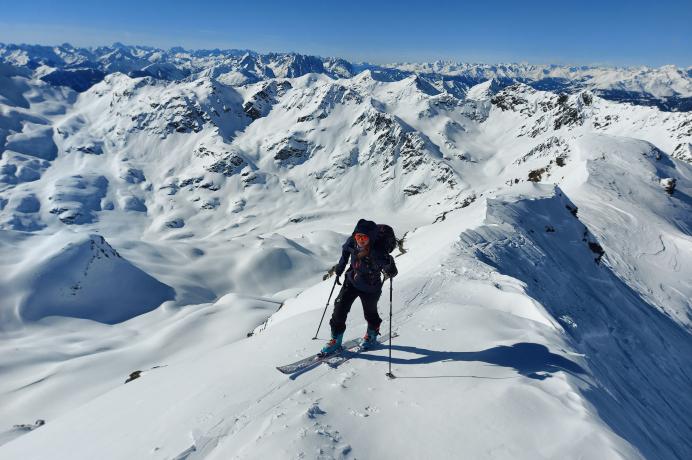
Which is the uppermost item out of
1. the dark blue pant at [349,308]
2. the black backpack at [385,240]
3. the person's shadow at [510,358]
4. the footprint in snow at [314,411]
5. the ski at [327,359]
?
the black backpack at [385,240]

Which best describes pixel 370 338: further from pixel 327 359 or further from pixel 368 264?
pixel 368 264

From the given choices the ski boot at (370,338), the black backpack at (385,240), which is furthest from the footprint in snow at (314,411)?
the black backpack at (385,240)

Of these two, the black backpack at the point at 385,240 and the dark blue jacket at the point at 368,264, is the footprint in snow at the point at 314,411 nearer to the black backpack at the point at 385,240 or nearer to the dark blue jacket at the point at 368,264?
the dark blue jacket at the point at 368,264

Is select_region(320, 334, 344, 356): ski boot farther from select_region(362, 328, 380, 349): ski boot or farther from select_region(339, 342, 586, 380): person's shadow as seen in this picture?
select_region(362, 328, 380, 349): ski boot

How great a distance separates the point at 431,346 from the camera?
30.7ft

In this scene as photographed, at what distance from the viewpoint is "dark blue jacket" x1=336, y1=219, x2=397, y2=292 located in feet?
29.8

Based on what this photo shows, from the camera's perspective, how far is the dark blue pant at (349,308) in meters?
9.42

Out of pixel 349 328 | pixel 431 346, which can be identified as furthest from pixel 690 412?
pixel 349 328

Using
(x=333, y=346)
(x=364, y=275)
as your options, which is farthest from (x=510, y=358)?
(x=333, y=346)

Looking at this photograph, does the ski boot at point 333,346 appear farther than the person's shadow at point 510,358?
Yes

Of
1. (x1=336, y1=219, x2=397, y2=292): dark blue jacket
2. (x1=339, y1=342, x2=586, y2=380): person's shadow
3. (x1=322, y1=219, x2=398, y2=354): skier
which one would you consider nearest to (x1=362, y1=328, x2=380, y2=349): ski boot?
(x1=322, y1=219, x2=398, y2=354): skier

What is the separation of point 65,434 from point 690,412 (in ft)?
55.0

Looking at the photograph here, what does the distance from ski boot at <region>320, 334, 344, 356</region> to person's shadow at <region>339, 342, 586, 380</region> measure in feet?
1.42

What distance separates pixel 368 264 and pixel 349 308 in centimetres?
118
